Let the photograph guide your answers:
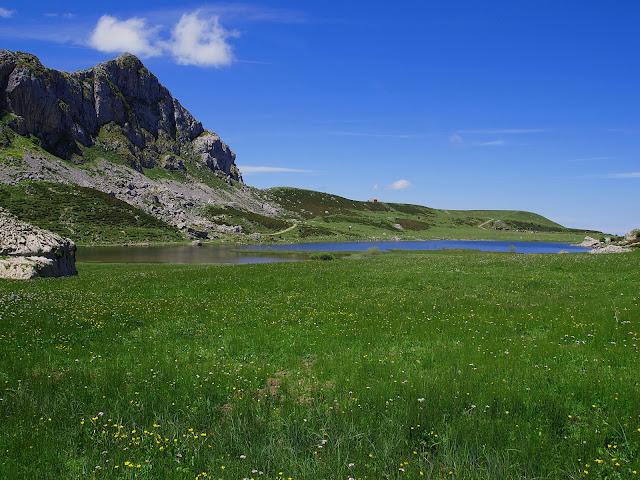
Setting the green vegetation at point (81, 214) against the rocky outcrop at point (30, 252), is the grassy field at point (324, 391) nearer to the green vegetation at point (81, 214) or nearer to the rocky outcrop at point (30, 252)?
the rocky outcrop at point (30, 252)

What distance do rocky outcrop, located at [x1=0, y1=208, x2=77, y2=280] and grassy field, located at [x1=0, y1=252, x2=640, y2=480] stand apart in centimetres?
2017

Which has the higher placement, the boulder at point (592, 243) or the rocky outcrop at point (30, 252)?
the boulder at point (592, 243)

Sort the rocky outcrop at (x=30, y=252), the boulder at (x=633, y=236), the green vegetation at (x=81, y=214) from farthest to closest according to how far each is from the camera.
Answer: the green vegetation at (x=81, y=214), the boulder at (x=633, y=236), the rocky outcrop at (x=30, y=252)

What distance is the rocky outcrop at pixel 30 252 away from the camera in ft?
126

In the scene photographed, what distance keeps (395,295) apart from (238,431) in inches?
689

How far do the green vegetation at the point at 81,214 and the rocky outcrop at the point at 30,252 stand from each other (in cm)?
8616

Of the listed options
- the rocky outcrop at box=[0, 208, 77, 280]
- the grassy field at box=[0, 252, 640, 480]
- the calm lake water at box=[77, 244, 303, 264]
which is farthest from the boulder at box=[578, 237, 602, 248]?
the rocky outcrop at box=[0, 208, 77, 280]

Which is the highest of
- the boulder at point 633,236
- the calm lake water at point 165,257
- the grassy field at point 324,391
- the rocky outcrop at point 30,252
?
the boulder at point 633,236

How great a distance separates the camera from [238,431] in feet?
30.7

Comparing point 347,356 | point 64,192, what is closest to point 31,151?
point 64,192

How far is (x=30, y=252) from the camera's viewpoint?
41750mm

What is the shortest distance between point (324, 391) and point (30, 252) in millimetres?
40844

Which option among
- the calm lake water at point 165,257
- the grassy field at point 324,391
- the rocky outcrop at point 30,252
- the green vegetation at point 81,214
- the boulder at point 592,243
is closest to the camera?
the grassy field at point 324,391

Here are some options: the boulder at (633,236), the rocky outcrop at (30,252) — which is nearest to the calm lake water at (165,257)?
the rocky outcrop at (30,252)
